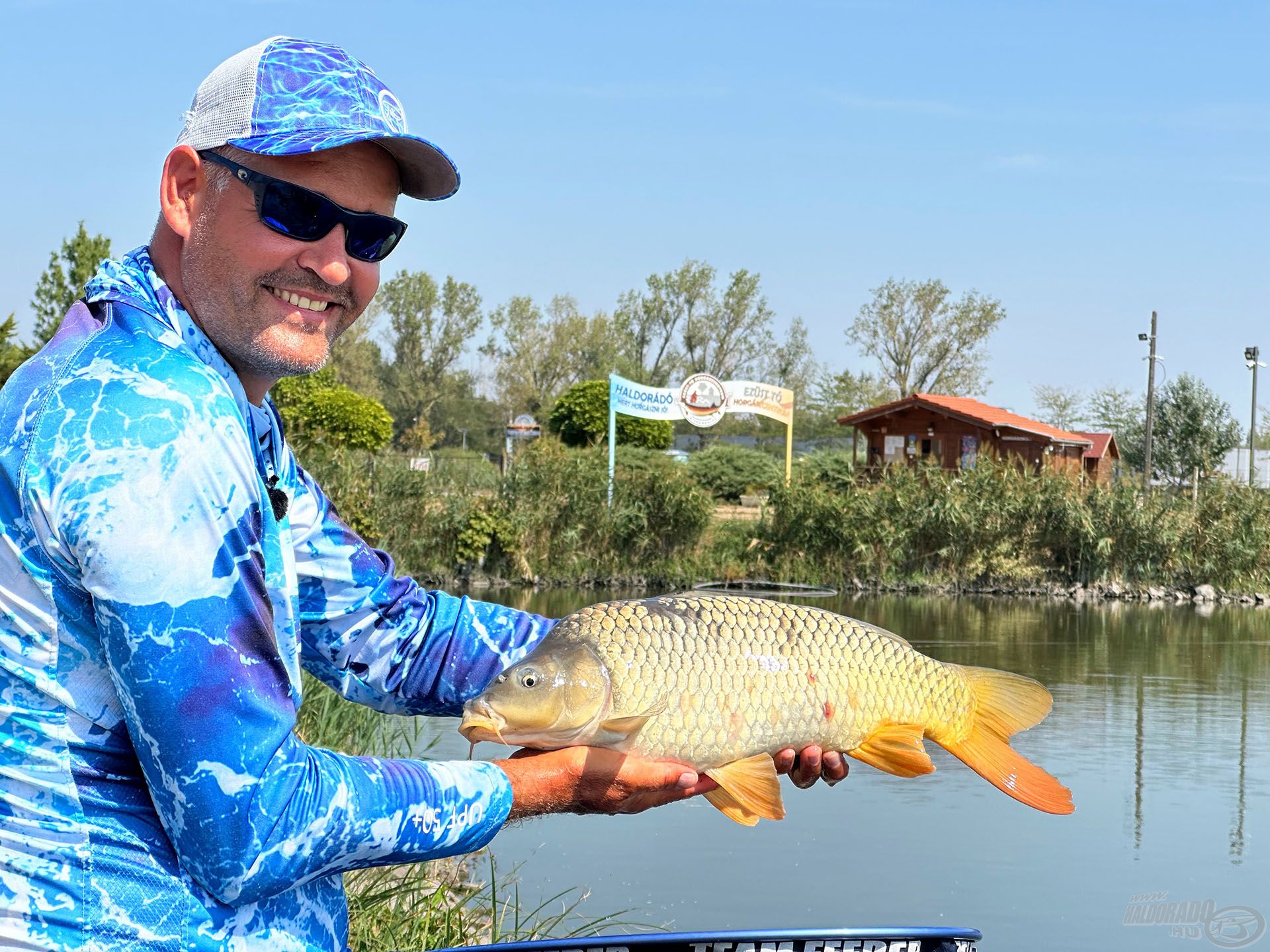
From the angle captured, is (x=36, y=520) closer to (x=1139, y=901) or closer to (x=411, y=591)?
(x=411, y=591)

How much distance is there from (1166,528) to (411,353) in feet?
128

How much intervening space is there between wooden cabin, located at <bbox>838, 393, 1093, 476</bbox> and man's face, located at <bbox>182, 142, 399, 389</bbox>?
1060 inches

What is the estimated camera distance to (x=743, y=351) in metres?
49.3

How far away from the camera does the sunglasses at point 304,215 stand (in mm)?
1470

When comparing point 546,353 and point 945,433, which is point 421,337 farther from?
point 945,433

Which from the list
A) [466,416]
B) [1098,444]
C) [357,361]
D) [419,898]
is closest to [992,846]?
[419,898]

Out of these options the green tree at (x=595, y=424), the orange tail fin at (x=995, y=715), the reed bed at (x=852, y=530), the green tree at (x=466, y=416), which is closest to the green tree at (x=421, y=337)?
the green tree at (x=466, y=416)

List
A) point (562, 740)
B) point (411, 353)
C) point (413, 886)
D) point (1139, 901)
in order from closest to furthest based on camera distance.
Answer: point (562, 740), point (413, 886), point (1139, 901), point (411, 353)

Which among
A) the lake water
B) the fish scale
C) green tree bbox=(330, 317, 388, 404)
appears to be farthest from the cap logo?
green tree bbox=(330, 317, 388, 404)

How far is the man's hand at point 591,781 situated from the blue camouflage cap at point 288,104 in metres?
0.73

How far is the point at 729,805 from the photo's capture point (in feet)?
6.29

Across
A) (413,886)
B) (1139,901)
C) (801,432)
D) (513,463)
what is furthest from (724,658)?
(801,432)

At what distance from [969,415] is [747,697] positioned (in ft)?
89.0

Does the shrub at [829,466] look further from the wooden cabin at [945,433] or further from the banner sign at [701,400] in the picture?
the banner sign at [701,400]
